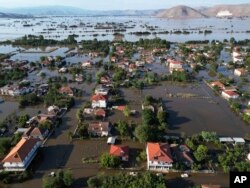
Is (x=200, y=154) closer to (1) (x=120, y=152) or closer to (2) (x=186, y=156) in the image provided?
(2) (x=186, y=156)

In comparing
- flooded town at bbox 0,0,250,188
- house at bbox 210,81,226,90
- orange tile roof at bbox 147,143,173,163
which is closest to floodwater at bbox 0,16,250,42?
flooded town at bbox 0,0,250,188

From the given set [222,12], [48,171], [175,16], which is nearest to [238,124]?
[48,171]

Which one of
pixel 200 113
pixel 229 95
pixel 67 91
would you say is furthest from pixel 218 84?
pixel 67 91

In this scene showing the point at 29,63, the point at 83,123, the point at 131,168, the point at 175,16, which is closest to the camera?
the point at 131,168

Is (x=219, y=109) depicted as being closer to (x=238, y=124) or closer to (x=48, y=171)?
A: (x=238, y=124)

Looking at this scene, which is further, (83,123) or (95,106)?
(95,106)

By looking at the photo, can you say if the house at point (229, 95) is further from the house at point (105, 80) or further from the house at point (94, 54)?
the house at point (94, 54)
